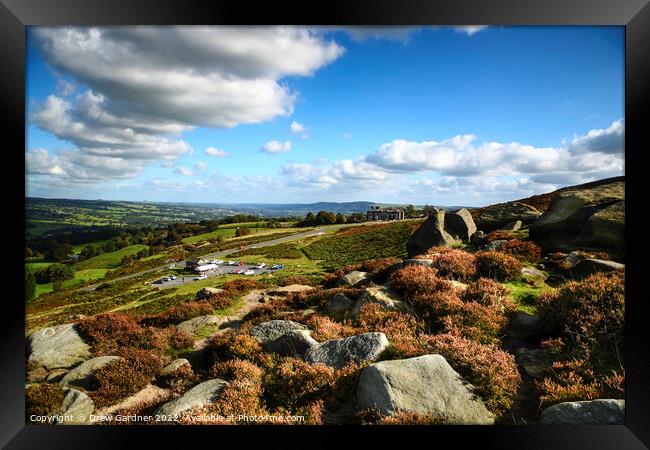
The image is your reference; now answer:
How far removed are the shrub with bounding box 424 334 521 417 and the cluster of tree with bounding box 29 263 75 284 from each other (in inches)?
323

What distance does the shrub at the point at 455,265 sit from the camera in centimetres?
802

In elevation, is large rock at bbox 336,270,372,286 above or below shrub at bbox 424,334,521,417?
above

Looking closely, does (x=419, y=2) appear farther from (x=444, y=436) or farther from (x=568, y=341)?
(x=444, y=436)

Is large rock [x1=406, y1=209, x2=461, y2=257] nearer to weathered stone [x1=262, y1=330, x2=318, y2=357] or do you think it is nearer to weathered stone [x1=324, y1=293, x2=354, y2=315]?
weathered stone [x1=324, y1=293, x2=354, y2=315]

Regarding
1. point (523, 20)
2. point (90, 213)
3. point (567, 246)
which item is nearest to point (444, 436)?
point (567, 246)

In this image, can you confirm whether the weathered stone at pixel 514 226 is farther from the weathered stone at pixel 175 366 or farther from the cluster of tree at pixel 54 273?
the cluster of tree at pixel 54 273

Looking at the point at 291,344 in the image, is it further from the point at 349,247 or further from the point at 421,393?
the point at 349,247

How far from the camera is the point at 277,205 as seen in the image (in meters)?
8.77

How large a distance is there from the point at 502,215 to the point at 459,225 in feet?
6.16

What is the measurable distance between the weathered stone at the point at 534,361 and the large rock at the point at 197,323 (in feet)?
21.2

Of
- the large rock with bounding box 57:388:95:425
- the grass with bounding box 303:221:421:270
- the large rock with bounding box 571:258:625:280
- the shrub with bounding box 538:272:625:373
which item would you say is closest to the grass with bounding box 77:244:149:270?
the large rock with bounding box 57:388:95:425

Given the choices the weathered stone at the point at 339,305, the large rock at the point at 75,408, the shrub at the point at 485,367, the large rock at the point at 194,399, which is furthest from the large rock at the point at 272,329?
the large rock at the point at 75,408

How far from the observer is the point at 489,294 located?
23.3 feet

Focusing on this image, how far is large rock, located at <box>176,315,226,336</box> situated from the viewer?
7570mm
